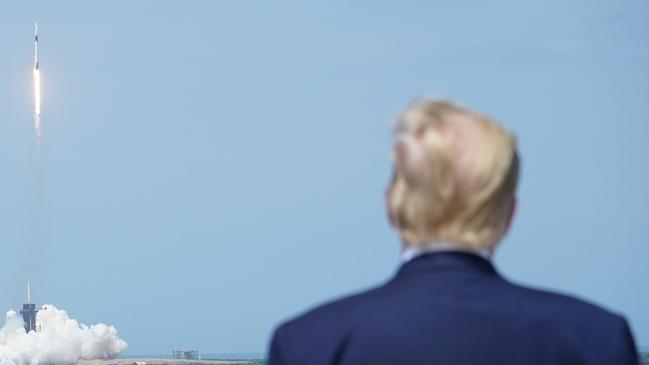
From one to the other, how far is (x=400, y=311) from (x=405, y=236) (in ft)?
1.19

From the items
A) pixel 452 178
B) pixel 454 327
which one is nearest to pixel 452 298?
pixel 454 327

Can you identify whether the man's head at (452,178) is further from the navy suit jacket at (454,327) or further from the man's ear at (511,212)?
the navy suit jacket at (454,327)

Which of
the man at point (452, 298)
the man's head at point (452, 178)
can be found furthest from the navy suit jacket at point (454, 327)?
the man's head at point (452, 178)

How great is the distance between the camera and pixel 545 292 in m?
6.04

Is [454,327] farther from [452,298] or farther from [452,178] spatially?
[452,178]

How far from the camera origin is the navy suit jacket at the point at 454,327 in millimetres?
5801

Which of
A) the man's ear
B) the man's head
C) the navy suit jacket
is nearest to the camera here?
the navy suit jacket

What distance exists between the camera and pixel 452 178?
5953mm

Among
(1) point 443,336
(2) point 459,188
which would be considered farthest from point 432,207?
(1) point 443,336

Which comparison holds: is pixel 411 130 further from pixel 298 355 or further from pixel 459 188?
pixel 298 355

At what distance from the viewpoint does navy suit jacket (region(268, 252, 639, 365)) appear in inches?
228

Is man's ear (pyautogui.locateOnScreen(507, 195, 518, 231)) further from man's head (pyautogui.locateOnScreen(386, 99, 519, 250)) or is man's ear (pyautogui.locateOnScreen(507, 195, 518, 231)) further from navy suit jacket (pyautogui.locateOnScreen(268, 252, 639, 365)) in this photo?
navy suit jacket (pyautogui.locateOnScreen(268, 252, 639, 365))

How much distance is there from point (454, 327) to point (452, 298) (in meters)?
0.14

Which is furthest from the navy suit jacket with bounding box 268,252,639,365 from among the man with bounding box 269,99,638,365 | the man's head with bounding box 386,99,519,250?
the man's head with bounding box 386,99,519,250
